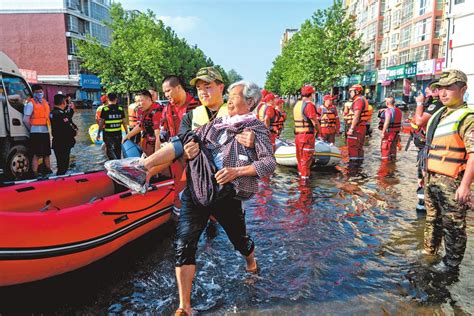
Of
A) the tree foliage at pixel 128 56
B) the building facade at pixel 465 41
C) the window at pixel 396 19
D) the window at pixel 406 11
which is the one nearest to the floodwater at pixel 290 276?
the building facade at pixel 465 41

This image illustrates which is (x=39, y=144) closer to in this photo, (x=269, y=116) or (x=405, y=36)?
(x=269, y=116)

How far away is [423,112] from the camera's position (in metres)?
5.05

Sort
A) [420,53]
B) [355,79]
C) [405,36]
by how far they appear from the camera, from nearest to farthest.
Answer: [420,53] → [405,36] → [355,79]

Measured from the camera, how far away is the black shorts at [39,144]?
8.52 m

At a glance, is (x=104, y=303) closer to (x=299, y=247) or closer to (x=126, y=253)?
(x=126, y=253)

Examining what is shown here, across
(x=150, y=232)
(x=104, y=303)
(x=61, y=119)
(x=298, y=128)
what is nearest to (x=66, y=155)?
(x=61, y=119)

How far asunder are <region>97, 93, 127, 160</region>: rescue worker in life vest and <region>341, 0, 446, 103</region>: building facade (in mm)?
24922

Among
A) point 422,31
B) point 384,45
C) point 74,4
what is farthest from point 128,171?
point 74,4

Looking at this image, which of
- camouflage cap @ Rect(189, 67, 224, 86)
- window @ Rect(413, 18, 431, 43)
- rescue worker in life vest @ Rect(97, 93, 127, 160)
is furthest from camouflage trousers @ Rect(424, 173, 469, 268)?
window @ Rect(413, 18, 431, 43)

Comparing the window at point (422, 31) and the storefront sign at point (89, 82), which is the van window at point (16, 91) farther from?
the storefront sign at point (89, 82)

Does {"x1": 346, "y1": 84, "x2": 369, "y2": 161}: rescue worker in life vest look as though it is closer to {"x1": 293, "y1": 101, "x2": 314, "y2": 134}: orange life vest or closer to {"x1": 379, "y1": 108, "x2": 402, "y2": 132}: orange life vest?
{"x1": 379, "y1": 108, "x2": 402, "y2": 132}: orange life vest

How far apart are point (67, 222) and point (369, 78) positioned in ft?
188

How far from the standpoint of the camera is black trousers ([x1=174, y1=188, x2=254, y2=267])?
10.1 feet

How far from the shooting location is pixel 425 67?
1517 inches
